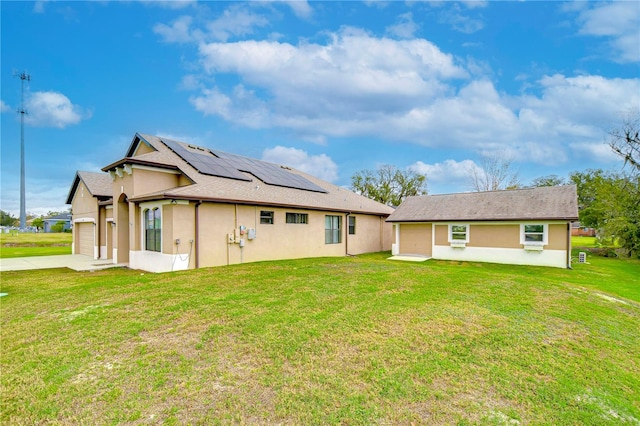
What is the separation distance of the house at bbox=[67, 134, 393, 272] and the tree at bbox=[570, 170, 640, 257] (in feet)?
51.4

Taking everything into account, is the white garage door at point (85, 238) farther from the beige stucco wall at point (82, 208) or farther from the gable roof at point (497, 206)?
the gable roof at point (497, 206)

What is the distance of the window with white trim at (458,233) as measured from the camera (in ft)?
52.3

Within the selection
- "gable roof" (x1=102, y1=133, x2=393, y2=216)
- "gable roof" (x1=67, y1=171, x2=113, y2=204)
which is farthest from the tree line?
"gable roof" (x1=67, y1=171, x2=113, y2=204)

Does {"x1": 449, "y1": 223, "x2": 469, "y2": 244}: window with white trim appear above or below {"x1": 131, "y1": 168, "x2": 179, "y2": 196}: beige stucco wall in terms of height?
below

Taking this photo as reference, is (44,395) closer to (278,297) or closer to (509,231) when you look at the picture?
(278,297)

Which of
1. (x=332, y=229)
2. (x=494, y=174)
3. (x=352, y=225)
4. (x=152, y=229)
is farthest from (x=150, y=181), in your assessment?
(x=494, y=174)

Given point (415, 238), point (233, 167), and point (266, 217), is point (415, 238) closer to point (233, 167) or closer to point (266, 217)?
point (266, 217)

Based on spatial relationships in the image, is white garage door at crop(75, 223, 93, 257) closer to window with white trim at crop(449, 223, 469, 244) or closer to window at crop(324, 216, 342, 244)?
window at crop(324, 216, 342, 244)

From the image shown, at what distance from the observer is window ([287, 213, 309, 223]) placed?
14.5 meters

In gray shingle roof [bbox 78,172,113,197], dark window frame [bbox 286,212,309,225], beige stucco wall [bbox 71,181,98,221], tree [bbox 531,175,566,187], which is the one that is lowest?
dark window frame [bbox 286,212,309,225]

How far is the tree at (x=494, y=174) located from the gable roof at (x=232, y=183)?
58.4ft

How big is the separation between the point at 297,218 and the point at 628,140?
24434 mm

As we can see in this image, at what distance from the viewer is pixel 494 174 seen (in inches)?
1222

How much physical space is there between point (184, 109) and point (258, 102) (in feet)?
15.9
